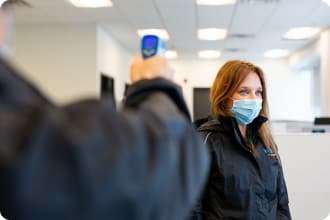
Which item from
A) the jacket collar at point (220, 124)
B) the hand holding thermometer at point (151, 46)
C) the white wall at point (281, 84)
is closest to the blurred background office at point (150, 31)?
the white wall at point (281, 84)

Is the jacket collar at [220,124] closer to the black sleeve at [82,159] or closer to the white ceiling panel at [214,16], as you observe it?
the black sleeve at [82,159]

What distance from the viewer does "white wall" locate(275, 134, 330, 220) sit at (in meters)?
2.47

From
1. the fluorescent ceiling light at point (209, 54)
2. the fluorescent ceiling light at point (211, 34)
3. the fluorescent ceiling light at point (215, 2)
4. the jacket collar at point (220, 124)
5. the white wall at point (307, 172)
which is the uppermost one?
the fluorescent ceiling light at point (215, 2)

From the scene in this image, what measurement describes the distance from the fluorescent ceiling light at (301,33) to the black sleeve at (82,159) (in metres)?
6.92

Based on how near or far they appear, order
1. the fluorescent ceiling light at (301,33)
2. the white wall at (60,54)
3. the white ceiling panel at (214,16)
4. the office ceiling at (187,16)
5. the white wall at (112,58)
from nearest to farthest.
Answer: the office ceiling at (187,16)
the white ceiling panel at (214,16)
the white wall at (60,54)
the white wall at (112,58)
the fluorescent ceiling light at (301,33)

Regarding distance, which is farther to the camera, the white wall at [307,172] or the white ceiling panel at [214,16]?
the white ceiling panel at [214,16]

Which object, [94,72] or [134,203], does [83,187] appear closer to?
[134,203]

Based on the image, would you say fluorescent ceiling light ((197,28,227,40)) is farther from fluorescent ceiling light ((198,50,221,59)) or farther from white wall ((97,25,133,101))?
fluorescent ceiling light ((198,50,221,59))

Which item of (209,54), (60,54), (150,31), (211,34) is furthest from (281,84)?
(60,54)

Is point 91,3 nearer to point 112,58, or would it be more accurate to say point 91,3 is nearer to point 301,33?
point 112,58

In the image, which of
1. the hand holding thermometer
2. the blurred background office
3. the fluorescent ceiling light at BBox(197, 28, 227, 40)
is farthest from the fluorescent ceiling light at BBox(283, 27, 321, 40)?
the hand holding thermometer

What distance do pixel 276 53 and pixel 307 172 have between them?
769cm

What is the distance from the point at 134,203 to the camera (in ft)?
1.27

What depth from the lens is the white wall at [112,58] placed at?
656 cm
